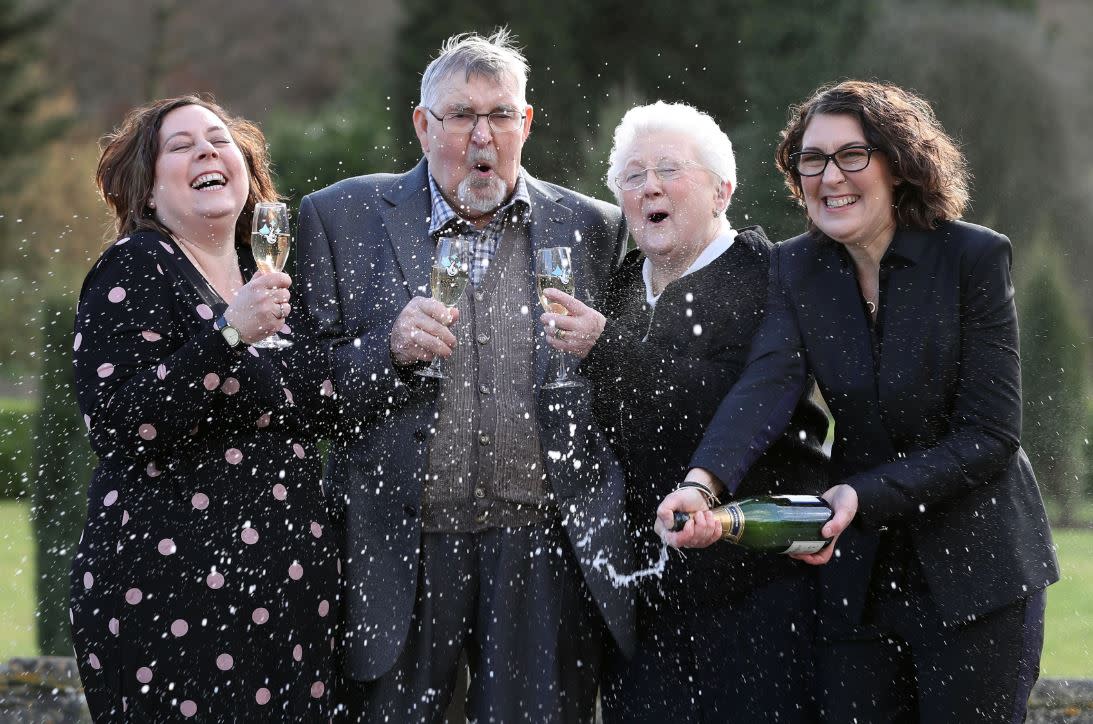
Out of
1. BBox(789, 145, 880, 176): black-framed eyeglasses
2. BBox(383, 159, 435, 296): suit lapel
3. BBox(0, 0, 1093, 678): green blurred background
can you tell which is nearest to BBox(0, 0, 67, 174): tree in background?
BBox(0, 0, 1093, 678): green blurred background

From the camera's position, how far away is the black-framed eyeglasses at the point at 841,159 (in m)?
3.79

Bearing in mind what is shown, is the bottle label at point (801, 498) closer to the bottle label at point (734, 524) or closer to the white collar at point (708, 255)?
the bottle label at point (734, 524)

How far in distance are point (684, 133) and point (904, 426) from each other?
1183mm

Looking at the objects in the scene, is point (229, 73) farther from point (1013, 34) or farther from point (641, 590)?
point (641, 590)

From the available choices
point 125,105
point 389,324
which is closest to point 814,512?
point 389,324

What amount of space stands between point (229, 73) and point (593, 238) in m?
32.0

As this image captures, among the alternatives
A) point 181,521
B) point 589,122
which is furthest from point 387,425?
point 589,122

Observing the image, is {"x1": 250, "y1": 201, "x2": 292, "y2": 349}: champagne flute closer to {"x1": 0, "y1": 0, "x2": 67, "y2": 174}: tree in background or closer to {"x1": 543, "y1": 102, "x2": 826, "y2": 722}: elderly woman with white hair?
{"x1": 543, "y1": 102, "x2": 826, "y2": 722}: elderly woman with white hair

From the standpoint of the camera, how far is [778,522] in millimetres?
3727

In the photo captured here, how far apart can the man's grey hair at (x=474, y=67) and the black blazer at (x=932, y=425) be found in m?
1.23

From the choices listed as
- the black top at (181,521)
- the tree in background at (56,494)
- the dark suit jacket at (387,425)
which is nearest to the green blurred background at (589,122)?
the tree in background at (56,494)

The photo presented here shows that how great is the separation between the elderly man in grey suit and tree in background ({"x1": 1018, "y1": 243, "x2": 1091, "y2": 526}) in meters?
7.27

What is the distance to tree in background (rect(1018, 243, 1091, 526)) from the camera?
10570 mm

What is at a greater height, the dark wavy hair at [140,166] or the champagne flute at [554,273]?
the dark wavy hair at [140,166]
